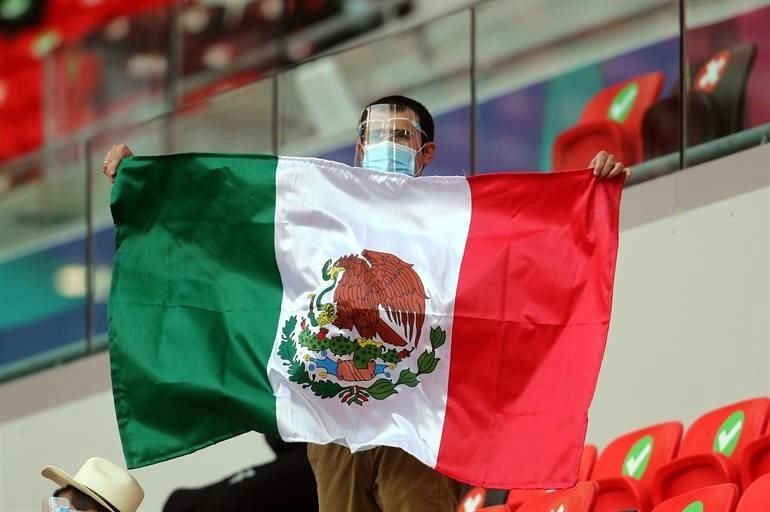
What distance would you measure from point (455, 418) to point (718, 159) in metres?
2.16

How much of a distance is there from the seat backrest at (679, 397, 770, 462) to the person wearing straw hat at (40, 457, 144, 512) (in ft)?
4.95

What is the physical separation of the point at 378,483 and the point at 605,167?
0.91 metres

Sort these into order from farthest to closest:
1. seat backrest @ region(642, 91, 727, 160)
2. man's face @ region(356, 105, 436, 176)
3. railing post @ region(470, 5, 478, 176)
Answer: railing post @ region(470, 5, 478, 176) < seat backrest @ region(642, 91, 727, 160) < man's face @ region(356, 105, 436, 176)

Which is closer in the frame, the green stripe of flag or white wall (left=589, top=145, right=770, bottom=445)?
the green stripe of flag

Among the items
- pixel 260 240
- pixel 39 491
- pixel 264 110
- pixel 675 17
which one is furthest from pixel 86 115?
pixel 260 240

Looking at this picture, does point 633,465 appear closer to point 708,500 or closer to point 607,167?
point 708,500

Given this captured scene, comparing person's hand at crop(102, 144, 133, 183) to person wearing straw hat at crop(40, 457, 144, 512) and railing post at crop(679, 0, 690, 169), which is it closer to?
person wearing straw hat at crop(40, 457, 144, 512)

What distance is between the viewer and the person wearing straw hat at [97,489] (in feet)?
16.1

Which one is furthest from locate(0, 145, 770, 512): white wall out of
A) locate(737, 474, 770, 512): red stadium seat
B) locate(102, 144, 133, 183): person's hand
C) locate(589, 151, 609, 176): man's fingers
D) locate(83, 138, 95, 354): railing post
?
locate(102, 144, 133, 183): person's hand

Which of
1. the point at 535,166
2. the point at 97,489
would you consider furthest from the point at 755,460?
the point at 535,166

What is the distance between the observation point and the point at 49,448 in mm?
7453

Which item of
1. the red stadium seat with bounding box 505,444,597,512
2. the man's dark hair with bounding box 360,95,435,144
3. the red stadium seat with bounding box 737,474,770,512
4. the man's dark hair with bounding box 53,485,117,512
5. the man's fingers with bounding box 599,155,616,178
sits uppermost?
the man's dark hair with bounding box 360,95,435,144

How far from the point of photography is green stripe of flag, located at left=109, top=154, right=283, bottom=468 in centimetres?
455

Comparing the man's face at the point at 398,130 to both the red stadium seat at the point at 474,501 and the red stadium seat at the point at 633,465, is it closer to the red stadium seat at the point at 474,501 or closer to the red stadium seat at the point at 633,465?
the red stadium seat at the point at 633,465
